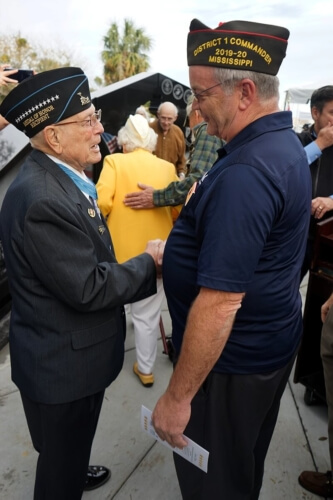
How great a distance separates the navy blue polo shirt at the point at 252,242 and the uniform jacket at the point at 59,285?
0.25 m

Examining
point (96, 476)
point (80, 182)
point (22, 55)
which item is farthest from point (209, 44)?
point (22, 55)

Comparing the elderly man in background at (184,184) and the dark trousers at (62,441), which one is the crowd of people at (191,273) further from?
the elderly man in background at (184,184)

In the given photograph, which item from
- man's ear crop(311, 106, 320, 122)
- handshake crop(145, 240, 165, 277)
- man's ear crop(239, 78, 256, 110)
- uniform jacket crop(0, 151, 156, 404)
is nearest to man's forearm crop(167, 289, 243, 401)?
uniform jacket crop(0, 151, 156, 404)

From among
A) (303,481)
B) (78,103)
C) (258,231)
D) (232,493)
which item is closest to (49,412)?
(232,493)

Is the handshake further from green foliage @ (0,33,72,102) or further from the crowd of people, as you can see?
green foliage @ (0,33,72,102)

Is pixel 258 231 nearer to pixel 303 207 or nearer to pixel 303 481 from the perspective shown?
pixel 303 207

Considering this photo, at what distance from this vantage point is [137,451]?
2453mm

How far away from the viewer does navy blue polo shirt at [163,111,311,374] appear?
1.14 meters

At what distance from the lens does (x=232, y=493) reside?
1.56 metres

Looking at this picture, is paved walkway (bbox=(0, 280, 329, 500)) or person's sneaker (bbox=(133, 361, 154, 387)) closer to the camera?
paved walkway (bbox=(0, 280, 329, 500))

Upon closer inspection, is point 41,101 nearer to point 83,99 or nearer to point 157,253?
point 83,99

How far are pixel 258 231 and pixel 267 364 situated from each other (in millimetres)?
560

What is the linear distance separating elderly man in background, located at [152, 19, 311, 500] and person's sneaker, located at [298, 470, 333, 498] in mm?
791

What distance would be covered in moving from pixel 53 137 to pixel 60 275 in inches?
20.4
